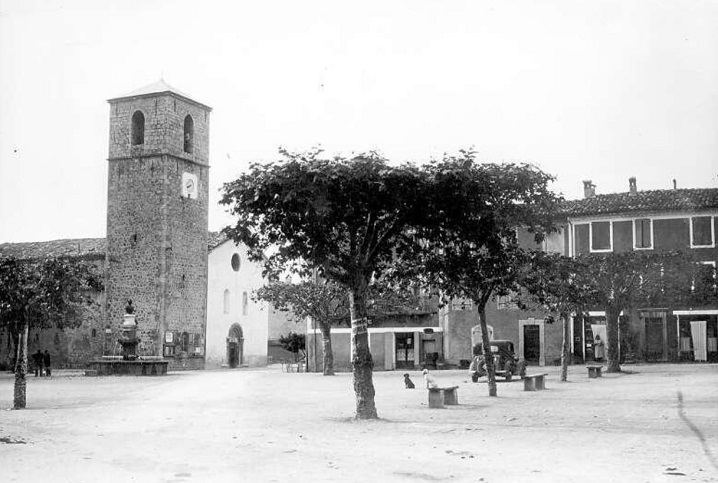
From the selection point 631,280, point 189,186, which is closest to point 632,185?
point 631,280

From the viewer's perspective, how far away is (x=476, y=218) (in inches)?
661

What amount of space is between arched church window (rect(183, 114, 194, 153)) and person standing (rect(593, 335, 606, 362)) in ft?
86.6

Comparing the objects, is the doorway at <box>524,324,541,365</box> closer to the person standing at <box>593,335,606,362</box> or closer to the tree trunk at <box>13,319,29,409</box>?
the person standing at <box>593,335,606,362</box>

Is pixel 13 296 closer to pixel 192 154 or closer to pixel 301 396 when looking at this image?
pixel 301 396

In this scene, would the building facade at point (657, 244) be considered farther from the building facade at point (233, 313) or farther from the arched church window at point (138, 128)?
the arched church window at point (138, 128)

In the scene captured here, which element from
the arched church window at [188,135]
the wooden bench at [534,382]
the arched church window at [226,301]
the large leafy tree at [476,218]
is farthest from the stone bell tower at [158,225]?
the large leafy tree at [476,218]

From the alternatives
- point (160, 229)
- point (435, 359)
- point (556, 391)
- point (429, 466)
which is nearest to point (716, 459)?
point (429, 466)

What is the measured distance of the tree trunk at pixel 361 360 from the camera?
1594 cm

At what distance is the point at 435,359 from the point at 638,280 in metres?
13.9

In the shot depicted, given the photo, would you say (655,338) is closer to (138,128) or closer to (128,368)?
(128,368)

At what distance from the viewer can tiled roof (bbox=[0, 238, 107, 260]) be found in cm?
5228

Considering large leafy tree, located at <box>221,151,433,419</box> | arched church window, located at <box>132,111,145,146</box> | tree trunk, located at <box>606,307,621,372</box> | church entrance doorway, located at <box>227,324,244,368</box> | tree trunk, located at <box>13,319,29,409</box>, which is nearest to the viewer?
large leafy tree, located at <box>221,151,433,419</box>

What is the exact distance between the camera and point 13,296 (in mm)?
18531

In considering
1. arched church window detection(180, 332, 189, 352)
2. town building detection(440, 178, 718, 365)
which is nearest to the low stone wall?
arched church window detection(180, 332, 189, 352)
